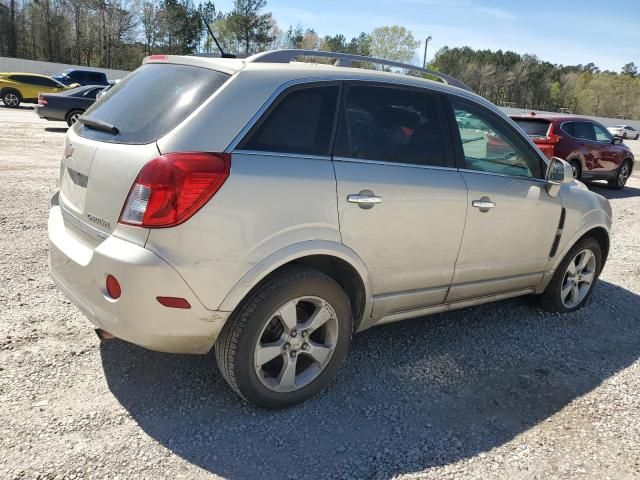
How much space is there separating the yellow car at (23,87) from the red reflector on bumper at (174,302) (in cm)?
2420

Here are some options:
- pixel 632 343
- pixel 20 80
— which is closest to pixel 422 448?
pixel 632 343

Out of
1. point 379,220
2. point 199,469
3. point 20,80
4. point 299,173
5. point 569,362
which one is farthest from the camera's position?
point 20,80

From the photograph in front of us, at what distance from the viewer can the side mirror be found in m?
4.07

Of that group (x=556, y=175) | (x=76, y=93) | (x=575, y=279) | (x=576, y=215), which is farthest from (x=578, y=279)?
(x=76, y=93)

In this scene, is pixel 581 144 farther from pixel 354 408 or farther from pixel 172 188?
pixel 172 188

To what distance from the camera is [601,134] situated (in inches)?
503

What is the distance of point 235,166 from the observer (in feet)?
8.45

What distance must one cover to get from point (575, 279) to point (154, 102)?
3.80 metres

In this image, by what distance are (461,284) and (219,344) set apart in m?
1.77

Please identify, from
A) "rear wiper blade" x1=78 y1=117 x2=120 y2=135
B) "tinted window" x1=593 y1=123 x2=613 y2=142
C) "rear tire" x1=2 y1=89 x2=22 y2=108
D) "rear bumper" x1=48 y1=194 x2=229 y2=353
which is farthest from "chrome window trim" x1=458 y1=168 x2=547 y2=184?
"rear tire" x1=2 y1=89 x2=22 y2=108

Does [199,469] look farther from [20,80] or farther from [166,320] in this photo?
[20,80]

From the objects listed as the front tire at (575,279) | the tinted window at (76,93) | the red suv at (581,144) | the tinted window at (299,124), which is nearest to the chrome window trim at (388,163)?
the tinted window at (299,124)

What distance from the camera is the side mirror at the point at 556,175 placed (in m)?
4.07

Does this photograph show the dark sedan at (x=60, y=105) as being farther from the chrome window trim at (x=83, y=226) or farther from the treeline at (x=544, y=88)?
the treeline at (x=544, y=88)
